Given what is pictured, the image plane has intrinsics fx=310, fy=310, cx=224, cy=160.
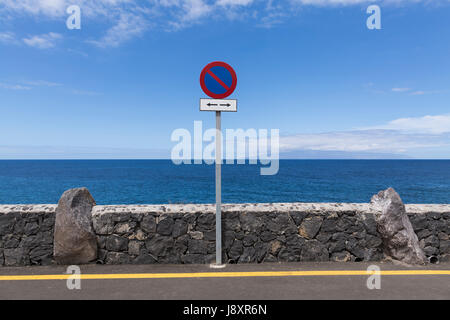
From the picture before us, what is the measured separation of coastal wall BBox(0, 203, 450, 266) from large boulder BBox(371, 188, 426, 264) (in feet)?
0.42

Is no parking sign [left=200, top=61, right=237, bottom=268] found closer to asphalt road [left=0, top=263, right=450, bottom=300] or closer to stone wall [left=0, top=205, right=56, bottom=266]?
asphalt road [left=0, top=263, right=450, bottom=300]

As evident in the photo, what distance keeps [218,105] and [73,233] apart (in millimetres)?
2824

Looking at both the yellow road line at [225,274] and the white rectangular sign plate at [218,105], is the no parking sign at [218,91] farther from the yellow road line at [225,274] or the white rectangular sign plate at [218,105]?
the yellow road line at [225,274]

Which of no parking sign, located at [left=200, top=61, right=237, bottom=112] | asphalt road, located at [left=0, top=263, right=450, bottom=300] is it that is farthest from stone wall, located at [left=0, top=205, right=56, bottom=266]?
no parking sign, located at [left=200, top=61, right=237, bottom=112]

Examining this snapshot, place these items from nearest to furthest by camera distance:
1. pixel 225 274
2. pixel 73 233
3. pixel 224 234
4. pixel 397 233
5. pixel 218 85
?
pixel 225 274 < pixel 73 233 < pixel 218 85 < pixel 397 233 < pixel 224 234

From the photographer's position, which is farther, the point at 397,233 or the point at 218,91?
the point at 397,233

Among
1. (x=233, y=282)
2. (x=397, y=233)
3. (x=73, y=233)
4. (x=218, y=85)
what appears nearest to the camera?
(x=233, y=282)

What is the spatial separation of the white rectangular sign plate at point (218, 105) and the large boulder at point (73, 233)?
2.34m

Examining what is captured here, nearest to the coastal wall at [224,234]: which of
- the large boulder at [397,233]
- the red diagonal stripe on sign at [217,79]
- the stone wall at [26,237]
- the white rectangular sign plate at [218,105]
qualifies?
the stone wall at [26,237]

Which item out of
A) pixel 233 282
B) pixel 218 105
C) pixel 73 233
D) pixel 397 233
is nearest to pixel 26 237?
pixel 73 233

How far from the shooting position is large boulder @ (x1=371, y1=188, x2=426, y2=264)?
15.4ft

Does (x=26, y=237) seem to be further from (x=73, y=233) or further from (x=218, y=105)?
(x=218, y=105)

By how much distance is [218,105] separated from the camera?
4609mm
